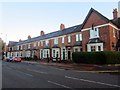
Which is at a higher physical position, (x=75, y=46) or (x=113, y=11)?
(x=113, y=11)

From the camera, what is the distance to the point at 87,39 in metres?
36.1

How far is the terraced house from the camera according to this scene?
3256cm

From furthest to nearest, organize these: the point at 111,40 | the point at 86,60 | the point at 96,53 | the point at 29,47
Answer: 1. the point at 29,47
2. the point at 111,40
3. the point at 86,60
4. the point at 96,53

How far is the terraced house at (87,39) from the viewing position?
107 ft

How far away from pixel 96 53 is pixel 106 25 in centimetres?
672

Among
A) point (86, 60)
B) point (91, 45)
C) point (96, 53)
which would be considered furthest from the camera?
point (91, 45)

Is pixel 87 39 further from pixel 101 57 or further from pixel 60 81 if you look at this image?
pixel 60 81

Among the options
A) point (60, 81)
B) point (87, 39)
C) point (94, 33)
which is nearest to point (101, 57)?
point (94, 33)

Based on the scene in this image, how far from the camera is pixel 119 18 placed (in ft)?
123

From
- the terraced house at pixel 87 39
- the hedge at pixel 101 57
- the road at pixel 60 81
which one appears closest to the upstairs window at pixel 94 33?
the terraced house at pixel 87 39

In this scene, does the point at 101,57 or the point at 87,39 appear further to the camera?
the point at 87,39

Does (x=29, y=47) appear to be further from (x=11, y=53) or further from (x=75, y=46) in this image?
(x=75, y=46)

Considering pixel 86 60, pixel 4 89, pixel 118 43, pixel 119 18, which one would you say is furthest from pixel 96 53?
pixel 4 89

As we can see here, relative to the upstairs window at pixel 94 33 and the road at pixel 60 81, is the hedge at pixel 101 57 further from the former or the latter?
the road at pixel 60 81
